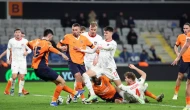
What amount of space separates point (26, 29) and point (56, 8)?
444 centimetres

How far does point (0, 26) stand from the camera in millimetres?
39469

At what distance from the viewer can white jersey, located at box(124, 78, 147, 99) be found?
1731cm

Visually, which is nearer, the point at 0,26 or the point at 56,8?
the point at 0,26

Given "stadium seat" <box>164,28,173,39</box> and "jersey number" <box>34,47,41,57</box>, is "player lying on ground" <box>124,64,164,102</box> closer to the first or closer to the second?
"jersey number" <box>34,47,41,57</box>

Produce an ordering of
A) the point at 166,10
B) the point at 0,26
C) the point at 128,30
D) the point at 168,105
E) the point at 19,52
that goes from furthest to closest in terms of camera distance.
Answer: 1. the point at 166,10
2. the point at 128,30
3. the point at 0,26
4. the point at 19,52
5. the point at 168,105

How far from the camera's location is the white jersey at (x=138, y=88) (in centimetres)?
1731

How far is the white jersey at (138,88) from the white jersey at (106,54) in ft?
3.30

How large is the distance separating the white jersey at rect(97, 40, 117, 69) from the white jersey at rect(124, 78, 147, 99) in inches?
39.6

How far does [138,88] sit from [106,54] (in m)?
1.54

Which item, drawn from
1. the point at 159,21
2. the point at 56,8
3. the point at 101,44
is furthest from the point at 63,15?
the point at 101,44

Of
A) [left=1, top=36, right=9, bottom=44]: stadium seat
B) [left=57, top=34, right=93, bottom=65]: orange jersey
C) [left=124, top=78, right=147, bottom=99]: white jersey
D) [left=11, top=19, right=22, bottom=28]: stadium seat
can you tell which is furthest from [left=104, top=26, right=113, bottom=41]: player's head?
[left=11, top=19, right=22, bottom=28]: stadium seat

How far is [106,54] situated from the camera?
1811 centimetres

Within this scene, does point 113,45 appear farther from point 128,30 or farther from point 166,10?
point 166,10

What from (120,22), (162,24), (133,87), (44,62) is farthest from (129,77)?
(162,24)
